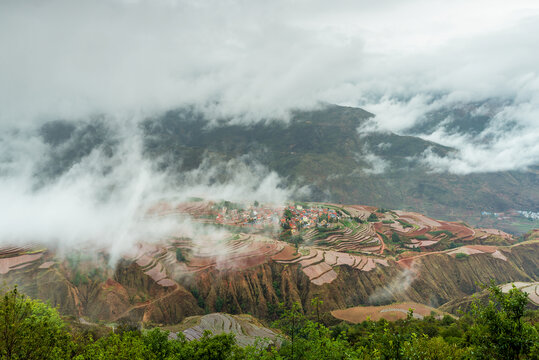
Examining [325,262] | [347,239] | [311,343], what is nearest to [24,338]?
[311,343]

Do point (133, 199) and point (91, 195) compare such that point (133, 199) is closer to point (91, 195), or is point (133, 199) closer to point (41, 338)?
point (91, 195)

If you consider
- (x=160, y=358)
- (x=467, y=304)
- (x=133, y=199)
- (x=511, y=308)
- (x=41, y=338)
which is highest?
(x=511, y=308)

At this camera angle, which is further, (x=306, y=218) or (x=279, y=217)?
(x=279, y=217)

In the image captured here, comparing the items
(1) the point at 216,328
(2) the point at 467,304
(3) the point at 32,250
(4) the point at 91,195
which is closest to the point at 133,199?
(4) the point at 91,195

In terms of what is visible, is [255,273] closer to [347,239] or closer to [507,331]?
[347,239]

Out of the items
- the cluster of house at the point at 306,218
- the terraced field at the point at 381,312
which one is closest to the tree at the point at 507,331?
the terraced field at the point at 381,312

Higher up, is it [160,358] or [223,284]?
[160,358]

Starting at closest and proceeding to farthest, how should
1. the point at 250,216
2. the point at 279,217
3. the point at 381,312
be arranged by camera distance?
the point at 381,312 < the point at 279,217 < the point at 250,216

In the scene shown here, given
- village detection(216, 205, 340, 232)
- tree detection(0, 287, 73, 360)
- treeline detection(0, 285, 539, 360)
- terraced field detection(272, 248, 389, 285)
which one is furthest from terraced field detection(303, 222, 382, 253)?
tree detection(0, 287, 73, 360)
